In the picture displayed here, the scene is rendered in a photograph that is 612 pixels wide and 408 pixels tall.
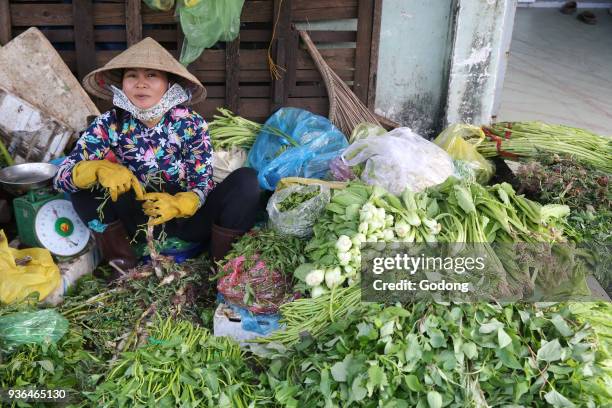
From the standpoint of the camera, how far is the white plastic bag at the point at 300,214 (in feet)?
9.16

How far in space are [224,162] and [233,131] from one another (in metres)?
0.26

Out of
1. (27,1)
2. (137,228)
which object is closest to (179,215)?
(137,228)

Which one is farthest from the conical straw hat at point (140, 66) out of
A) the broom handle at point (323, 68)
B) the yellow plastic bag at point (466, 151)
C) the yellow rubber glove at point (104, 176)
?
the yellow plastic bag at point (466, 151)

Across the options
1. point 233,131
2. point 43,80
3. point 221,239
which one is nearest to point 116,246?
point 221,239

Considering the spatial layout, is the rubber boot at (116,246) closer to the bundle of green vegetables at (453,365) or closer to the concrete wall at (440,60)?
the bundle of green vegetables at (453,365)

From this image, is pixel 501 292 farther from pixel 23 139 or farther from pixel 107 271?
pixel 23 139

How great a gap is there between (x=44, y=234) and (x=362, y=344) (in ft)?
6.16

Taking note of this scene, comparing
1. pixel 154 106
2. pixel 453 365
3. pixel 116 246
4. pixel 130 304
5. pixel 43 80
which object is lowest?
pixel 130 304

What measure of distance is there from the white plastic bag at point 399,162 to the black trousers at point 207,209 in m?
0.58

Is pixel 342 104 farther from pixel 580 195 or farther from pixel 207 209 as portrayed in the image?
pixel 580 195

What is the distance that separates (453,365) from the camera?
6.50ft

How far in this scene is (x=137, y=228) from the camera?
10.3 feet

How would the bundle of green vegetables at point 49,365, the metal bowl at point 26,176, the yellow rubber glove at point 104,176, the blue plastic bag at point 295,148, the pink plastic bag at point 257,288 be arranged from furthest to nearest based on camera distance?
1. the blue plastic bag at point 295,148
2. the metal bowl at point 26,176
3. the yellow rubber glove at point 104,176
4. the pink plastic bag at point 257,288
5. the bundle of green vegetables at point 49,365

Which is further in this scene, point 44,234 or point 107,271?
point 107,271
